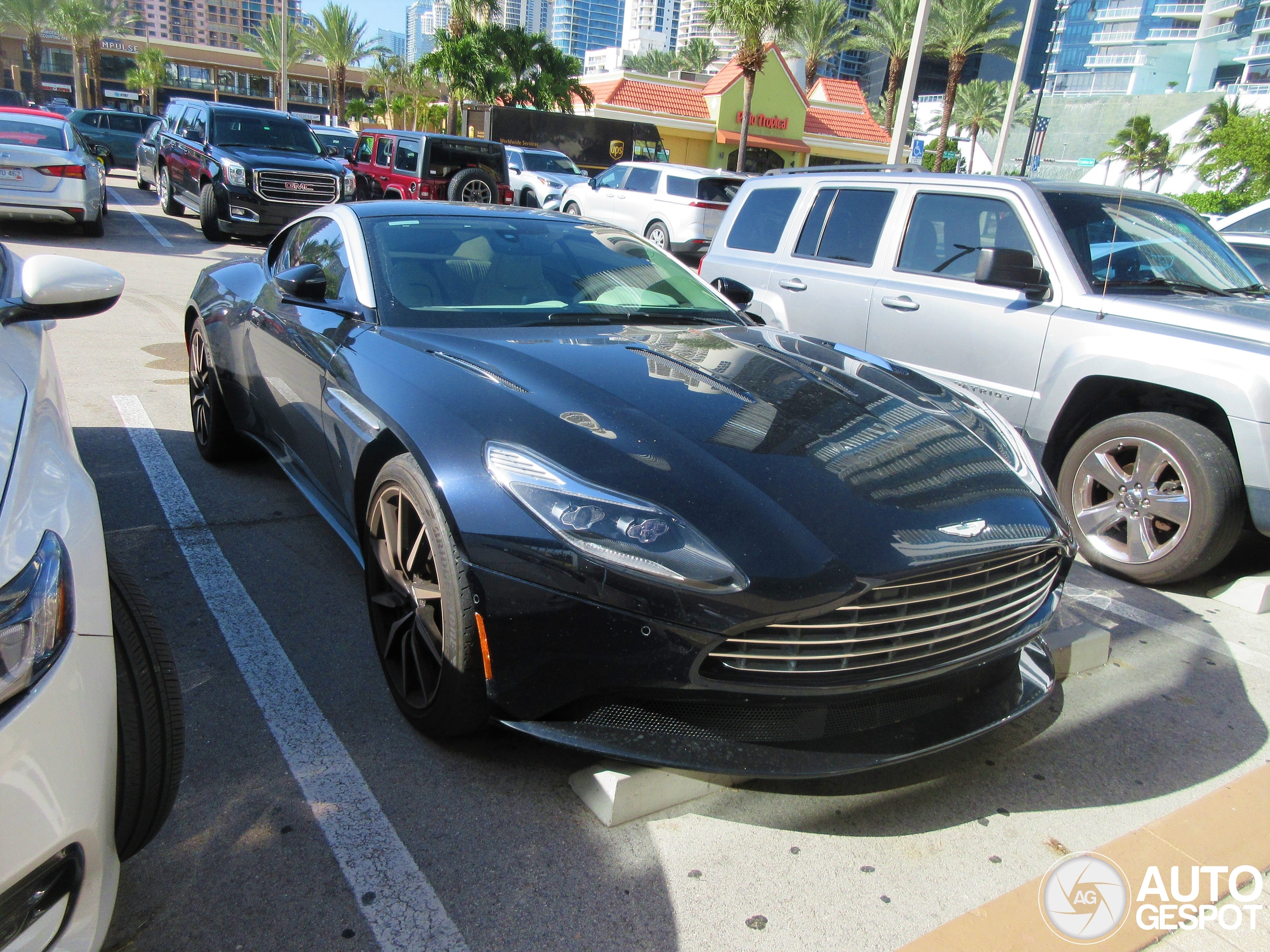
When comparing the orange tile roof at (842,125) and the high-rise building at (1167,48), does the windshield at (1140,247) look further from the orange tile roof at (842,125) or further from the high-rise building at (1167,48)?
the high-rise building at (1167,48)

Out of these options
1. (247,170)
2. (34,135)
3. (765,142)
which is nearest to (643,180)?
(247,170)

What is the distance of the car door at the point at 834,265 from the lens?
5453 mm

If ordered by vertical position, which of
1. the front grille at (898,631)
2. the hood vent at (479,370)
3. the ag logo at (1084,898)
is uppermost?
the hood vent at (479,370)

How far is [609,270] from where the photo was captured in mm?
3898

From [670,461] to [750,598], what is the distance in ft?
1.47

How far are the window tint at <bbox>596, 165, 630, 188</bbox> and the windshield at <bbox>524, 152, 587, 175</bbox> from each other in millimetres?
2470

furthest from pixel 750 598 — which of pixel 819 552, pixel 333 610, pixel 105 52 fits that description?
pixel 105 52

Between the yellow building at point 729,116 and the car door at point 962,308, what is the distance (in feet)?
112

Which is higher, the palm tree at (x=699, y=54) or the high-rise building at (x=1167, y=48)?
the high-rise building at (x=1167, y=48)

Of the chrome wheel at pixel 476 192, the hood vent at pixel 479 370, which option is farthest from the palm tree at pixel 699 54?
the hood vent at pixel 479 370

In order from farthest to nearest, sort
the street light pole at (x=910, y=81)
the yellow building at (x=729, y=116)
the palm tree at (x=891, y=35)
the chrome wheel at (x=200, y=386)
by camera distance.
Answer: the yellow building at (x=729, y=116), the palm tree at (x=891, y=35), the street light pole at (x=910, y=81), the chrome wheel at (x=200, y=386)

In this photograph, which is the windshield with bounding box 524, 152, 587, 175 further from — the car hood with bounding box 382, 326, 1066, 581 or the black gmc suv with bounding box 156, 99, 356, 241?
the car hood with bounding box 382, 326, 1066, 581

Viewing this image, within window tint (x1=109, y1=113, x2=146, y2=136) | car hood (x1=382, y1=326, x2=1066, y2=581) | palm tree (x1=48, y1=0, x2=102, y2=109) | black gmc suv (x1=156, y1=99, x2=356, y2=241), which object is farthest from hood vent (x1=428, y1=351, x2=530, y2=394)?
palm tree (x1=48, y1=0, x2=102, y2=109)
